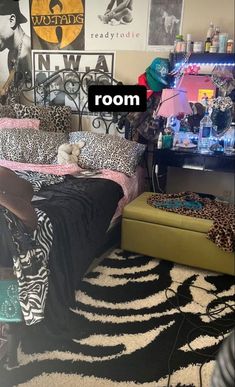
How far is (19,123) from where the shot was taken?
6.88 feet

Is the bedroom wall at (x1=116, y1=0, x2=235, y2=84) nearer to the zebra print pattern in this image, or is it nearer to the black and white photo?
the black and white photo

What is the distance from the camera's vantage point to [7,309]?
3.81 feet

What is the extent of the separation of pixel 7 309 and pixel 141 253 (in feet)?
3.40

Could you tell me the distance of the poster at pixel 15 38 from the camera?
1084 mm

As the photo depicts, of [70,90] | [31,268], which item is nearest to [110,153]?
[70,90]

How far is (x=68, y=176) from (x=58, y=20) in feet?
2.81

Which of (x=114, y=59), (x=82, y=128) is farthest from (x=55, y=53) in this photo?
(x=82, y=128)

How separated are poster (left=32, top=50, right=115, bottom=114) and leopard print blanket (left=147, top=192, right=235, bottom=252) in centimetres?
87

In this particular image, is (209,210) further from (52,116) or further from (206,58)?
(52,116)

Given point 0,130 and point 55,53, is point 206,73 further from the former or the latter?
point 0,130

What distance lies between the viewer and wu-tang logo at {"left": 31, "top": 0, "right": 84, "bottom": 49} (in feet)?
3.97

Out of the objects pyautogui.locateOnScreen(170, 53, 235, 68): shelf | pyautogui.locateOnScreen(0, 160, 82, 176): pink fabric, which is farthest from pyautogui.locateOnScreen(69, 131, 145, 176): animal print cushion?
pyautogui.locateOnScreen(170, 53, 235, 68): shelf

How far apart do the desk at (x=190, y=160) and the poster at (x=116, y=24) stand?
0.72m

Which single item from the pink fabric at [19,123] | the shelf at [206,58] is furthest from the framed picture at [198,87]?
the pink fabric at [19,123]
